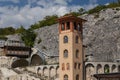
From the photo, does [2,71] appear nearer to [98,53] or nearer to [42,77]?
[42,77]

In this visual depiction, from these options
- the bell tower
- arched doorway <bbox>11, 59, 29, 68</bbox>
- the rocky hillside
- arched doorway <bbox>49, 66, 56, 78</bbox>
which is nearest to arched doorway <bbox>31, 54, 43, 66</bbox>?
arched doorway <bbox>11, 59, 29, 68</bbox>

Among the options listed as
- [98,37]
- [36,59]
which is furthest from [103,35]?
[36,59]

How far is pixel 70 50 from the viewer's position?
6278 centimetres

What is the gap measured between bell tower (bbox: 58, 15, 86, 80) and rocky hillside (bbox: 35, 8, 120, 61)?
23.9ft

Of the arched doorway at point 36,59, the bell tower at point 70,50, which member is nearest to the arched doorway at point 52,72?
the bell tower at point 70,50

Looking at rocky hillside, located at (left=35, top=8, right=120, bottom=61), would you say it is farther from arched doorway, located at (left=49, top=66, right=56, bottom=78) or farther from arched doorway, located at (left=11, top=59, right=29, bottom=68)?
arched doorway, located at (left=49, top=66, right=56, bottom=78)

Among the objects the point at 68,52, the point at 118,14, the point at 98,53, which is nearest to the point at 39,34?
the point at 118,14

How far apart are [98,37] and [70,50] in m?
21.9

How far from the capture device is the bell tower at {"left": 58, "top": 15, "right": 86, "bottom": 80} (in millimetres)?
62438

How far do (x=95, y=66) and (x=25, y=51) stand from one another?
92.3 feet

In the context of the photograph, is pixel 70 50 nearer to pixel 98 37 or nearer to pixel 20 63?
pixel 98 37

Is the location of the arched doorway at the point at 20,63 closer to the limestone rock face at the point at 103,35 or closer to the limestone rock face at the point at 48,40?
the limestone rock face at the point at 48,40

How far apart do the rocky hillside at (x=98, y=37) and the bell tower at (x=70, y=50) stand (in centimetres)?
730

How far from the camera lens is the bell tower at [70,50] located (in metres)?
62.4
